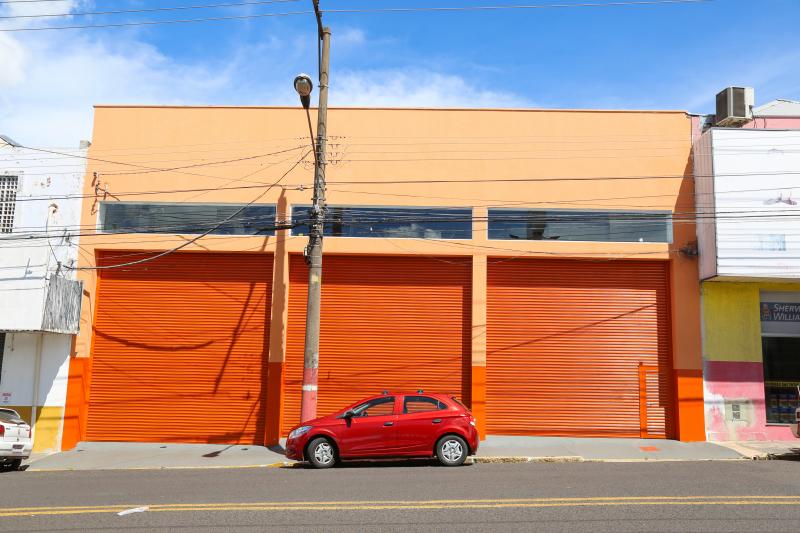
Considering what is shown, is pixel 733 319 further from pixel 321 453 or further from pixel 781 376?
pixel 321 453

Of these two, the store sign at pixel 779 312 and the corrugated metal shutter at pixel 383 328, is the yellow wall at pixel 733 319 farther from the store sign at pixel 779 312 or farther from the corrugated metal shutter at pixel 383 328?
the corrugated metal shutter at pixel 383 328

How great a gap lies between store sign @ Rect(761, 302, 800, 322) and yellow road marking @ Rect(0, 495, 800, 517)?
9401mm

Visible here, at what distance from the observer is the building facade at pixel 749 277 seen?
53.7 feet

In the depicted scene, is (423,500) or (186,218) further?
(186,218)

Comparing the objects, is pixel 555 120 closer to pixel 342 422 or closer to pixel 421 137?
pixel 421 137

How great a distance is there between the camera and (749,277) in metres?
16.4

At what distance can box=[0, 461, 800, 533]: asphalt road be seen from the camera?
788 cm

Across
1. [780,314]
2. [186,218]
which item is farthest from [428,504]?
[780,314]

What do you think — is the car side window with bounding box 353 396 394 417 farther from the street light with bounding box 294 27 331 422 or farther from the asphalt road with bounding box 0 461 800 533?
the street light with bounding box 294 27 331 422

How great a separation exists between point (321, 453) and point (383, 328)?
5219 millimetres

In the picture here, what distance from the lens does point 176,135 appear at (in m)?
18.7

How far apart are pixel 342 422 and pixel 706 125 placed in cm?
1232

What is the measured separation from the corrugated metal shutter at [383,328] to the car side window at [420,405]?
411 centimetres

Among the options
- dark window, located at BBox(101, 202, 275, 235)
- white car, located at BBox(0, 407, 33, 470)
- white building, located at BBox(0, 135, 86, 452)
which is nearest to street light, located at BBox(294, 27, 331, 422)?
dark window, located at BBox(101, 202, 275, 235)
